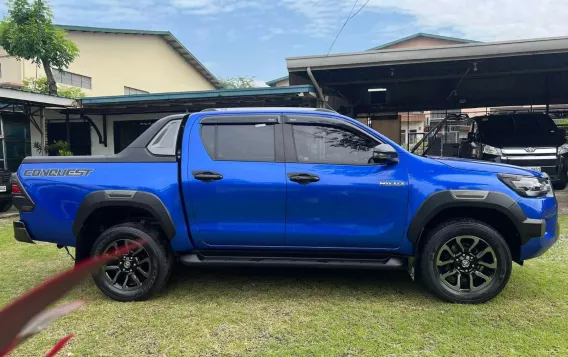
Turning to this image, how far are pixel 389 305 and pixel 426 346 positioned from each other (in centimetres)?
81

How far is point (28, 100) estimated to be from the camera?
38.1ft

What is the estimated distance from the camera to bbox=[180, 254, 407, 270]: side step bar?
3943mm

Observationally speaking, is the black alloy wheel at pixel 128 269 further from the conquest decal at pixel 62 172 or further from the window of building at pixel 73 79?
the window of building at pixel 73 79

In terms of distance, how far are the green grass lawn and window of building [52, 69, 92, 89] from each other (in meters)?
17.0

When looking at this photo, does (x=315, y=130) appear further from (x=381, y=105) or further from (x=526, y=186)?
(x=381, y=105)

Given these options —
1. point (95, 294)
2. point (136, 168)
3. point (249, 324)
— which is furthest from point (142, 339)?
point (136, 168)

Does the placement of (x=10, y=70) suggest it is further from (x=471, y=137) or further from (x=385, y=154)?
(x=385, y=154)

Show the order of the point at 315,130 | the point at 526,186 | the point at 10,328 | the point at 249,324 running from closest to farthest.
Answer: the point at 10,328
the point at 249,324
the point at 526,186
the point at 315,130

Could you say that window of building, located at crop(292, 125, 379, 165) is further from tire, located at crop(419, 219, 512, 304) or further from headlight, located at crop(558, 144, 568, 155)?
headlight, located at crop(558, 144, 568, 155)

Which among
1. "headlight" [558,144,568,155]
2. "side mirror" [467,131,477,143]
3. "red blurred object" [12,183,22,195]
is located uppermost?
"side mirror" [467,131,477,143]

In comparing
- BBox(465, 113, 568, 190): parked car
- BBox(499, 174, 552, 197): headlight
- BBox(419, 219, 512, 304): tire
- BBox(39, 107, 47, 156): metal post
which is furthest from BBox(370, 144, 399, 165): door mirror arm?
BBox(39, 107, 47, 156): metal post

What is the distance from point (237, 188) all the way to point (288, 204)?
0.51 m

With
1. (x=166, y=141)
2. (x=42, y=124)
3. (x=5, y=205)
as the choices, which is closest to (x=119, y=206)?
(x=166, y=141)

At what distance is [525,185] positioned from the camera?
3861mm
